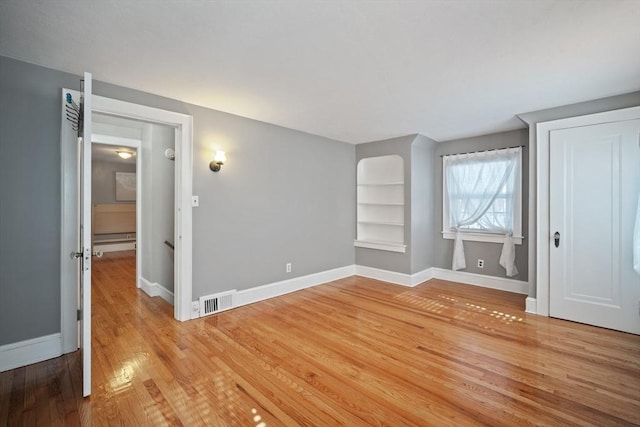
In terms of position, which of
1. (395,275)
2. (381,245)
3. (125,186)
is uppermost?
(125,186)

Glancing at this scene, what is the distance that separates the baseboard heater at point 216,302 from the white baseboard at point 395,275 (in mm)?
2475

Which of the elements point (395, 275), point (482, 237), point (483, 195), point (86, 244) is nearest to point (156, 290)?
point (86, 244)

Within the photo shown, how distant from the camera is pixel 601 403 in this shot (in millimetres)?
1890

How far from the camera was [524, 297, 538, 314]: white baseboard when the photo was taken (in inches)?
137

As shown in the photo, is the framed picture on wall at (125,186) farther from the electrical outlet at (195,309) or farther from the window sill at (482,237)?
the window sill at (482,237)

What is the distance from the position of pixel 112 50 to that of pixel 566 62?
11.5ft

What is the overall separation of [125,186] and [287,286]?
253 inches

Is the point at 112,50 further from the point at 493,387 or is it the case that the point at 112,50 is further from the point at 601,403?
the point at 601,403

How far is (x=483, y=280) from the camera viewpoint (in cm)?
462

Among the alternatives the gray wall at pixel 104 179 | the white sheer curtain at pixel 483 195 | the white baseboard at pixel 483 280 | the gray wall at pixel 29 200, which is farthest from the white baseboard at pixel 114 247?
the white sheer curtain at pixel 483 195

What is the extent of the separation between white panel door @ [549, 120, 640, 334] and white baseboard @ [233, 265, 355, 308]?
115 inches

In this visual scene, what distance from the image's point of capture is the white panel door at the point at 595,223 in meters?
2.95

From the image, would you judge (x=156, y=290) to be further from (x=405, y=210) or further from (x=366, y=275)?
(x=405, y=210)

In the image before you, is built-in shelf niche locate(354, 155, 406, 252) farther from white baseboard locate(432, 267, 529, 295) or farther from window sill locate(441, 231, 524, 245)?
white baseboard locate(432, 267, 529, 295)
